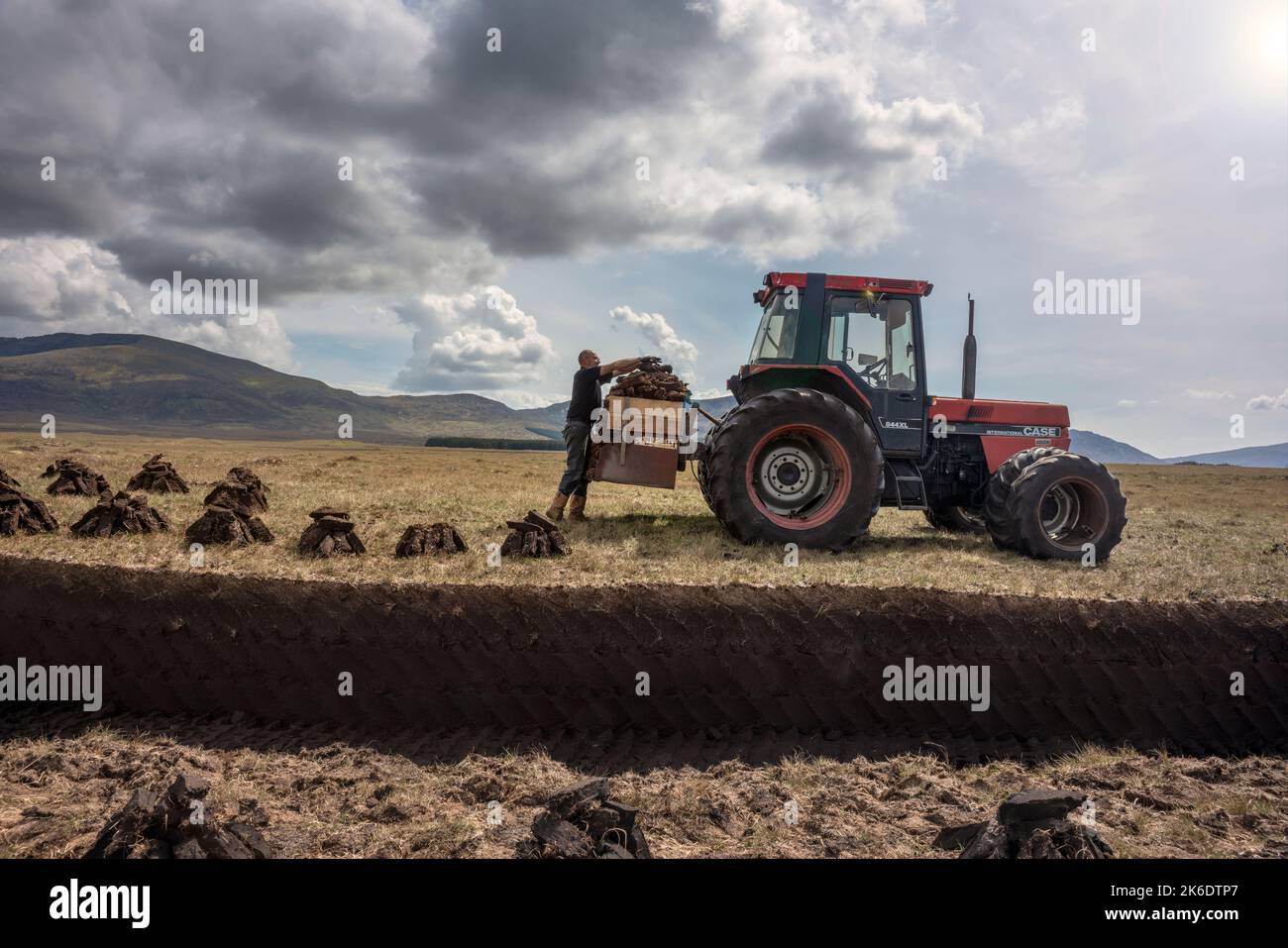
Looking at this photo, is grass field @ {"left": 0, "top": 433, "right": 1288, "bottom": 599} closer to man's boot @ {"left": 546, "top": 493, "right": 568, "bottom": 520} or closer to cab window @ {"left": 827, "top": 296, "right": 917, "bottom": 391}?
man's boot @ {"left": 546, "top": 493, "right": 568, "bottom": 520}

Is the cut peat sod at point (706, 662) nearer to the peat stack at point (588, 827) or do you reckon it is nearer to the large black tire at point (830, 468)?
the peat stack at point (588, 827)

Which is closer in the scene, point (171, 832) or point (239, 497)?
point (171, 832)

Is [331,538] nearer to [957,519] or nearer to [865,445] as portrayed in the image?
[865,445]

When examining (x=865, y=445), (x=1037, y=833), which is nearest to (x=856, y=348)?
(x=865, y=445)

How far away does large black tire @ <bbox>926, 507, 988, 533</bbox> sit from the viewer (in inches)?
423

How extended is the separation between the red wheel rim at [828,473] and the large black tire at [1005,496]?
187 centimetres

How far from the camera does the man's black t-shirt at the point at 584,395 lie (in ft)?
29.4

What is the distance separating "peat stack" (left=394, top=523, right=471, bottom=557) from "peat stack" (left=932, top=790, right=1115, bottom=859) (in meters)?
5.37

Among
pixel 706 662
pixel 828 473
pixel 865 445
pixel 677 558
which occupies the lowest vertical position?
pixel 706 662

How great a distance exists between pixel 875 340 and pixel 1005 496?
2.41 meters

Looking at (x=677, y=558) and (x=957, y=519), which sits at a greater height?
(x=957, y=519)

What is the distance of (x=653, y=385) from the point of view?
345 inches

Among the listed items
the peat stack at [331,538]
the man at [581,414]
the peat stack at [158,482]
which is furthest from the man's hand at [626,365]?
the peat stack at [158,482]
